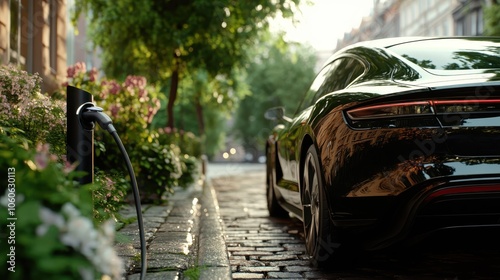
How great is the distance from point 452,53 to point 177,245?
2319 mm

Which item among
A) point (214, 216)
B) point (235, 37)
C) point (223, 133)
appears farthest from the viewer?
point (223, 133)

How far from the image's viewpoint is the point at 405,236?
3.93m

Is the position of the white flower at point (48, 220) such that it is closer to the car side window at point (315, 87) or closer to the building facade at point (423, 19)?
the car side window at point (315, 87)

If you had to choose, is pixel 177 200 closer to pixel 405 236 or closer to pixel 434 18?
pixel 405 236

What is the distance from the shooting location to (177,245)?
5223mm

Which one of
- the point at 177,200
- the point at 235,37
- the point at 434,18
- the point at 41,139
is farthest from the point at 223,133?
the point at 41,139

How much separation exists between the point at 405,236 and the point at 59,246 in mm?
2407

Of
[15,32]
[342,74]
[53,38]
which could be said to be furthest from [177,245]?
[53,38]

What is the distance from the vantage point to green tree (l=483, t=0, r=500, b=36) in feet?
58.1

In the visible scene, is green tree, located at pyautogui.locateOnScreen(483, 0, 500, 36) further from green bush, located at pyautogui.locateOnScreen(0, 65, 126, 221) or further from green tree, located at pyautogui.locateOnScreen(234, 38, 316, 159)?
green tree, located at pyautogui.locateOnScreen(234, 38, 316, 159)

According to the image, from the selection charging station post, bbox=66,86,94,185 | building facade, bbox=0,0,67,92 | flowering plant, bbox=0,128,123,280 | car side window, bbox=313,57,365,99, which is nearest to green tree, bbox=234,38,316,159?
building facade, bbox=0,0,67,92

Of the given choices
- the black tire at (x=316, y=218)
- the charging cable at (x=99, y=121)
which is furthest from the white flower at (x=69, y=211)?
the black tire at (x=316, y=218)

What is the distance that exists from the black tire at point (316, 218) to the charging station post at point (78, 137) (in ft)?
4.69

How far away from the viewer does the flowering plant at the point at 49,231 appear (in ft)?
6.39
